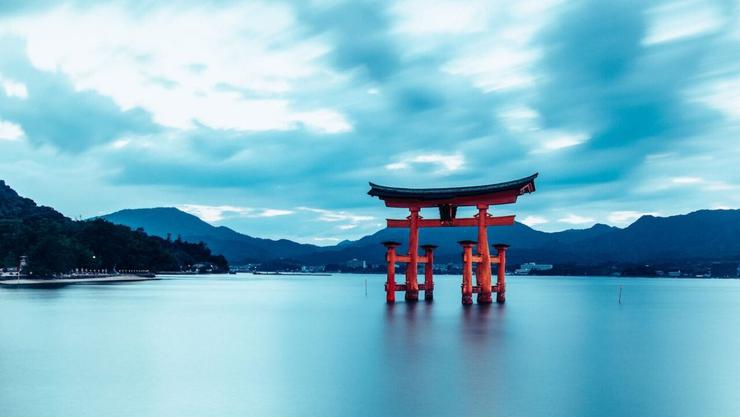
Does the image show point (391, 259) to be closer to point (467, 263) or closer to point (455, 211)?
point (467, 263)

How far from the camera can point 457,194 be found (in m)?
35.4

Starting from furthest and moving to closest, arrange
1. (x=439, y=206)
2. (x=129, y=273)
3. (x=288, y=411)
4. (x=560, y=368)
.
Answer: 1. (x=129, y=273)
2. (x=439, y=206)
3. (x=560, y=368)
4. (x=288, y=411)

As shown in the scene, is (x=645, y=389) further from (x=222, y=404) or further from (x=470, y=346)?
(x=222, y=404)

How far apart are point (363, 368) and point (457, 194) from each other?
19.2m

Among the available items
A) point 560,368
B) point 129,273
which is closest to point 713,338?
point 560,368

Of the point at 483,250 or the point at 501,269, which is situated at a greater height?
the point at 483,250

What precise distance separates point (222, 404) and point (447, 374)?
6.01 m

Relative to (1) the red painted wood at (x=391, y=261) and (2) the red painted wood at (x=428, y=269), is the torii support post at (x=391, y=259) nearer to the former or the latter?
(1) the red painted wood at (x=391, y=261)

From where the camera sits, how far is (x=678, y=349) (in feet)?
75.3

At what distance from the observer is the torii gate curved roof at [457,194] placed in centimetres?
3369

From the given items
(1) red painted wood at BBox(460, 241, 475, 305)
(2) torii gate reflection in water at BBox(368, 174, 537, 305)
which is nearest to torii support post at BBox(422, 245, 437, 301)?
(2) torii gate reflection in water at BBox(368, 174, 537, 305)

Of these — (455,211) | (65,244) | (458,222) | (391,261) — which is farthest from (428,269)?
(65,244)

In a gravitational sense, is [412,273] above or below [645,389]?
above

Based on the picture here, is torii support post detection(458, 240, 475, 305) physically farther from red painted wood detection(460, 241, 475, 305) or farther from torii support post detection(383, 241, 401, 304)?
torii support post detection(383, 241, 401, 304)
